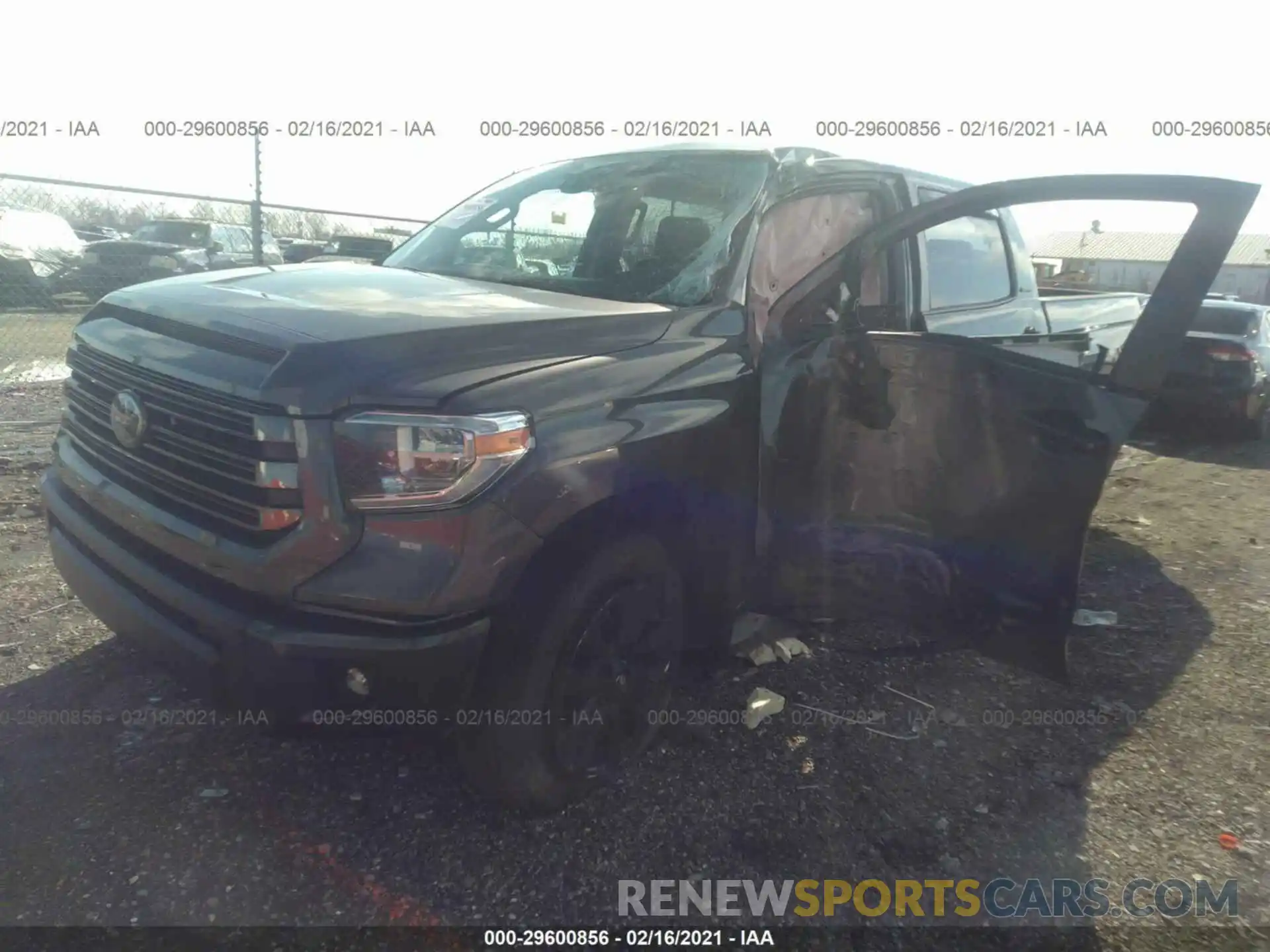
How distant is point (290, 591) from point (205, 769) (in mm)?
1010

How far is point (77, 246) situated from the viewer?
9.90 m

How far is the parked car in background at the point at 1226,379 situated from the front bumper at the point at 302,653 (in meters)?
8.15

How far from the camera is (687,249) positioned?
3.08 metres

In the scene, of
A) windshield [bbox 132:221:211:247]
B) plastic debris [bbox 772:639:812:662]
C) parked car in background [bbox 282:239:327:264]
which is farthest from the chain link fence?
plastic debris [bbox 772:639:812:662]

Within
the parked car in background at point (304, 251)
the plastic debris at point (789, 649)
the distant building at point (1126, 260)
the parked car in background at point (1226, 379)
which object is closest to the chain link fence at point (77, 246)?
the parked car in background at point (304, 251)

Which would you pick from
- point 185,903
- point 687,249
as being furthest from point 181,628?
point 687,249

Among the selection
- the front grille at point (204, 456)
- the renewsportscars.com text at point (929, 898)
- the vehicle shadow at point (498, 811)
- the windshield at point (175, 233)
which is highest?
the windshield at point (175, 233)

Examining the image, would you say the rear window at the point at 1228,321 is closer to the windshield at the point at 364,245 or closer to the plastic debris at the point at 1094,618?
the plastic debris at the point at 1094,618

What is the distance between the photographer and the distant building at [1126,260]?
1890 cm

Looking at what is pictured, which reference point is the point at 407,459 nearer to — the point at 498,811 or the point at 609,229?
the point at 498,811

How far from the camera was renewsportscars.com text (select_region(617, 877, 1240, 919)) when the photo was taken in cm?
233

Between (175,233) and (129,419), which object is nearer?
(129,419)

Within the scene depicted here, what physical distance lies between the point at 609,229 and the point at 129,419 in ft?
5.94

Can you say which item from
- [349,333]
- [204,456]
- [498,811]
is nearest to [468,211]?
[349,333]
